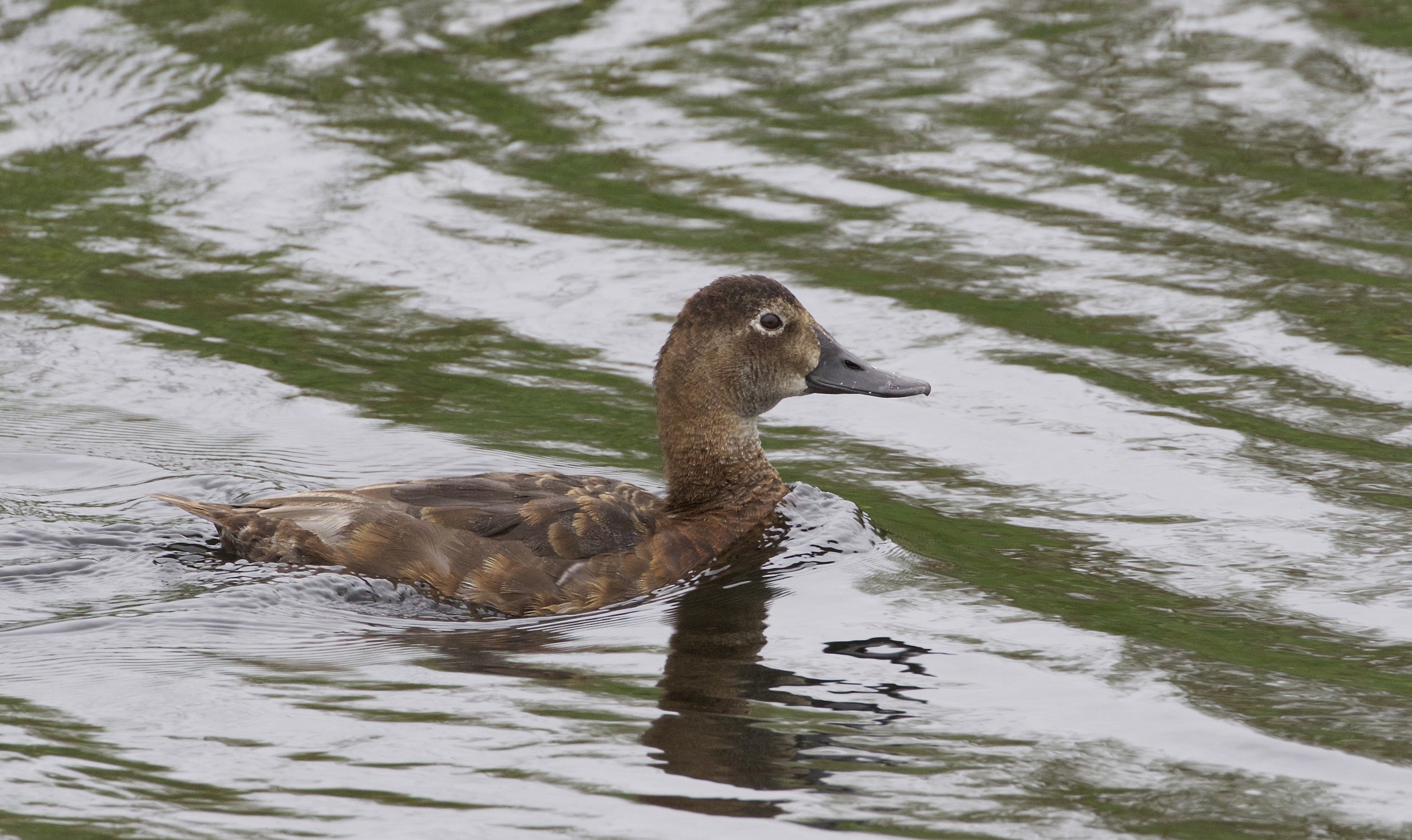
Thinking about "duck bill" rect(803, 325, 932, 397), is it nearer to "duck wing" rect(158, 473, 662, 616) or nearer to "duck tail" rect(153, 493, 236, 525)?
"duck wing" rect(158, 473, 662, 616)

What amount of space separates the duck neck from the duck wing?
0.56 m

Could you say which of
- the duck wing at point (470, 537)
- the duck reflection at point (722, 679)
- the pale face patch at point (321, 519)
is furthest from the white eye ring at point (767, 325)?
the pale face patch at point (321, 519)

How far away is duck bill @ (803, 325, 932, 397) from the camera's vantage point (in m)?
7.99

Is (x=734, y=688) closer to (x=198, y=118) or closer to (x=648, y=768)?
(x=648, y=768)

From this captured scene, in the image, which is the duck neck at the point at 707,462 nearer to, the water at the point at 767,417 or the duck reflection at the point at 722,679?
the water at the point at 767,417

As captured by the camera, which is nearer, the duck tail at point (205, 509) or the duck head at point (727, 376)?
the duck tail at point (205, 509)

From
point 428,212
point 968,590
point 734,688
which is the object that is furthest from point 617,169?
point 734,688

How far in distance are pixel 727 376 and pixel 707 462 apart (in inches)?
15.4

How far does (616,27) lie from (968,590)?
390 inches

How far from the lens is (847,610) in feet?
23.2

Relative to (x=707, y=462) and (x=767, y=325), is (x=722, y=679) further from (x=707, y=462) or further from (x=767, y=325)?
(x=767, y=325)

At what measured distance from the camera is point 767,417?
Result: 9.75m

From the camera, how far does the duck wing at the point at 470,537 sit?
276 inches

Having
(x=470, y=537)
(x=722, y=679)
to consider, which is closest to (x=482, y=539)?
(x=470, y=537)
